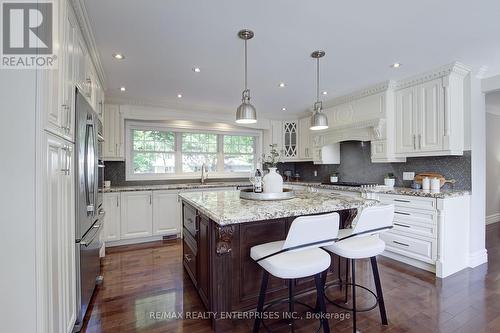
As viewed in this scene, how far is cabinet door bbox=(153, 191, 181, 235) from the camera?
13.8 feet

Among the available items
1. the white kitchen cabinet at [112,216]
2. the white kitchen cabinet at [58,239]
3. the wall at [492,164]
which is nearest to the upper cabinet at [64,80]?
the white kitchen cabinet at [58,239]

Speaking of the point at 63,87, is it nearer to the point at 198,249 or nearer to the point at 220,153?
the point at 198,249

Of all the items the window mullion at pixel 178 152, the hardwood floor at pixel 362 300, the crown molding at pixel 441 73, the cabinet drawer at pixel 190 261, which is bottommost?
the hardwood floor at pixel 362 300

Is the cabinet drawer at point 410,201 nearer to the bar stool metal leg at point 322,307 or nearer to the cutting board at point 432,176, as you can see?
the cutting board at point 432,176

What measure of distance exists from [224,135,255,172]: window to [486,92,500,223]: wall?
483cm

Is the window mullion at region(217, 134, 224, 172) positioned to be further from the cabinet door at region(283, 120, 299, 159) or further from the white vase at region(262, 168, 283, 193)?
the white vase at region(262, 168, 283, 193)

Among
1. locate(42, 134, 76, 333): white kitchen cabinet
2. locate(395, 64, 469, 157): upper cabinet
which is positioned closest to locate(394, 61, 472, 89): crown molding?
locate(395, 64, 469, 157): upper cabinet

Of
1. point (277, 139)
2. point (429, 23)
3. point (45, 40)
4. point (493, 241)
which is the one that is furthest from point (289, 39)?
point (493, 241)

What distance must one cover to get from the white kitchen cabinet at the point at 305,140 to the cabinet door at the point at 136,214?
3.31 meters

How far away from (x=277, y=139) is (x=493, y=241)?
13.7 feet

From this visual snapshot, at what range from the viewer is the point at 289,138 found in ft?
19.0

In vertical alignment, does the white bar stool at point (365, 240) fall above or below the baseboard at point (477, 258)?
above

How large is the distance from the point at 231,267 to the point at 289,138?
4253 mm

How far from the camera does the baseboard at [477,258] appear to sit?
3.04 metres
